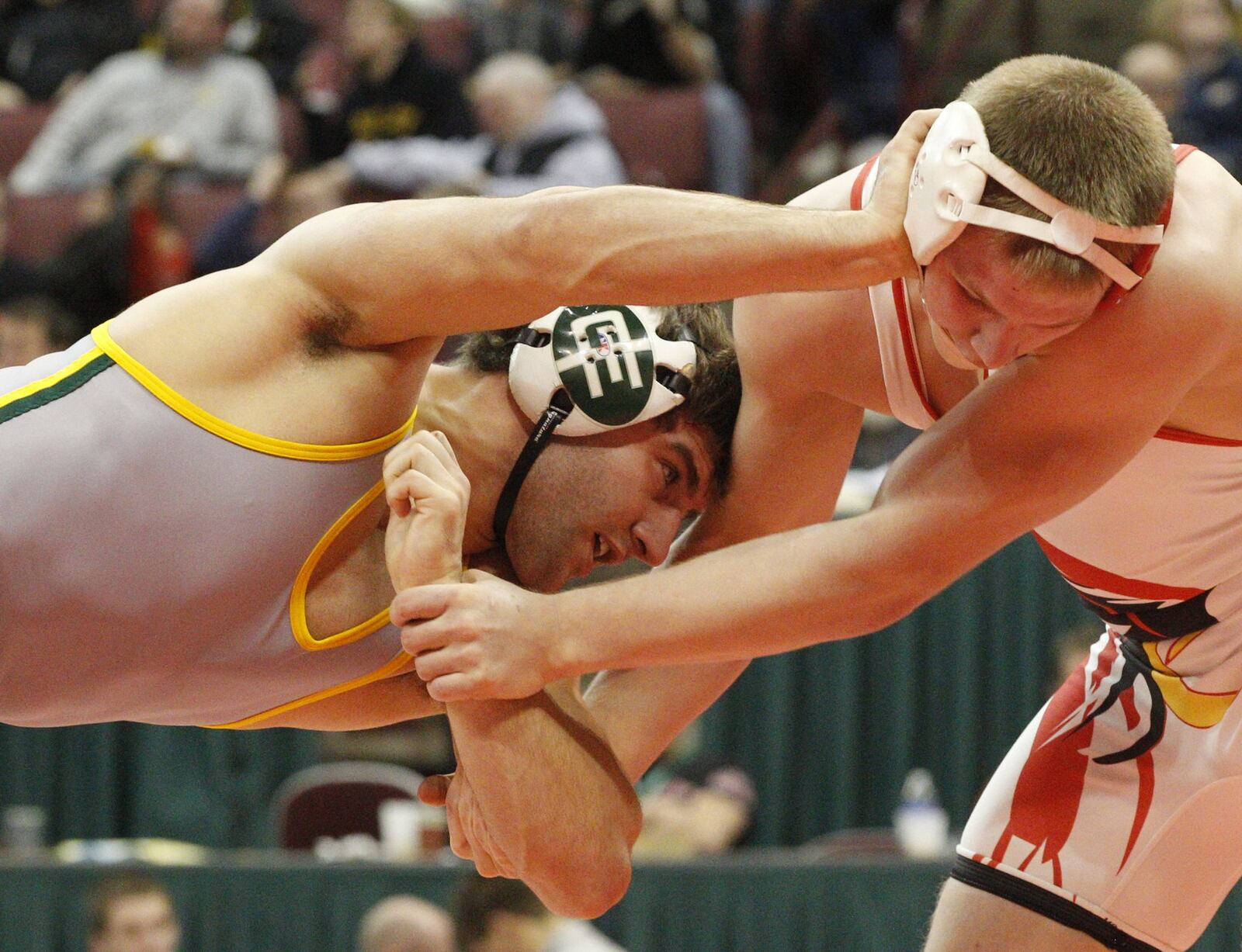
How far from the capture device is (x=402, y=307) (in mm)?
2768

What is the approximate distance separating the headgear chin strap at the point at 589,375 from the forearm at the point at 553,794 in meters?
0.40

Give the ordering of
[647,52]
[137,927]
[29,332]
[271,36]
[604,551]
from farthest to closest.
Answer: [271,36]
[647,52]
[29,332]
[137,927]
[604,551]

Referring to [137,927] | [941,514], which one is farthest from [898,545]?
[137,927]

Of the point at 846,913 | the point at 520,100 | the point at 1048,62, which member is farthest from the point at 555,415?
the point at 520,100

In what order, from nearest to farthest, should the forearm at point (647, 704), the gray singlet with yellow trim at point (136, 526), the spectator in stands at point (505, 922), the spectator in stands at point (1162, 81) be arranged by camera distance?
the gray singlet with yellow trim at point (136, 526) → the forearm at point (647, 704) → the spectator in stands at point (505, 922) → the spectator in stands at point (1162, 81)

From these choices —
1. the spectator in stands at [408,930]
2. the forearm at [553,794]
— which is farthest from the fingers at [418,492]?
the spectator in stands at [408,930]

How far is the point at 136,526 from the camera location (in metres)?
2.83

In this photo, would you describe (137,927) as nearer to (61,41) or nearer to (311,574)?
(311,574)

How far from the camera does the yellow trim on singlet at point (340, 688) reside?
3.22 metres

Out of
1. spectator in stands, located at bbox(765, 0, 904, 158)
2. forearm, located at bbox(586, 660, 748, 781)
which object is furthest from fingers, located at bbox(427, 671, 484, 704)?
spectator in stands, located at bbox(765, 0, 904, 158)

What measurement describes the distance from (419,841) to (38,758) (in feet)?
5.85

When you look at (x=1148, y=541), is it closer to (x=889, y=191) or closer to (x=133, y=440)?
(x=889, y=191)

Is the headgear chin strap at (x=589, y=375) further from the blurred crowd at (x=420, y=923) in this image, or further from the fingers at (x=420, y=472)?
the blurred crowd at (x=420, y=923)

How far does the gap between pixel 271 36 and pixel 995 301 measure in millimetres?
8125
